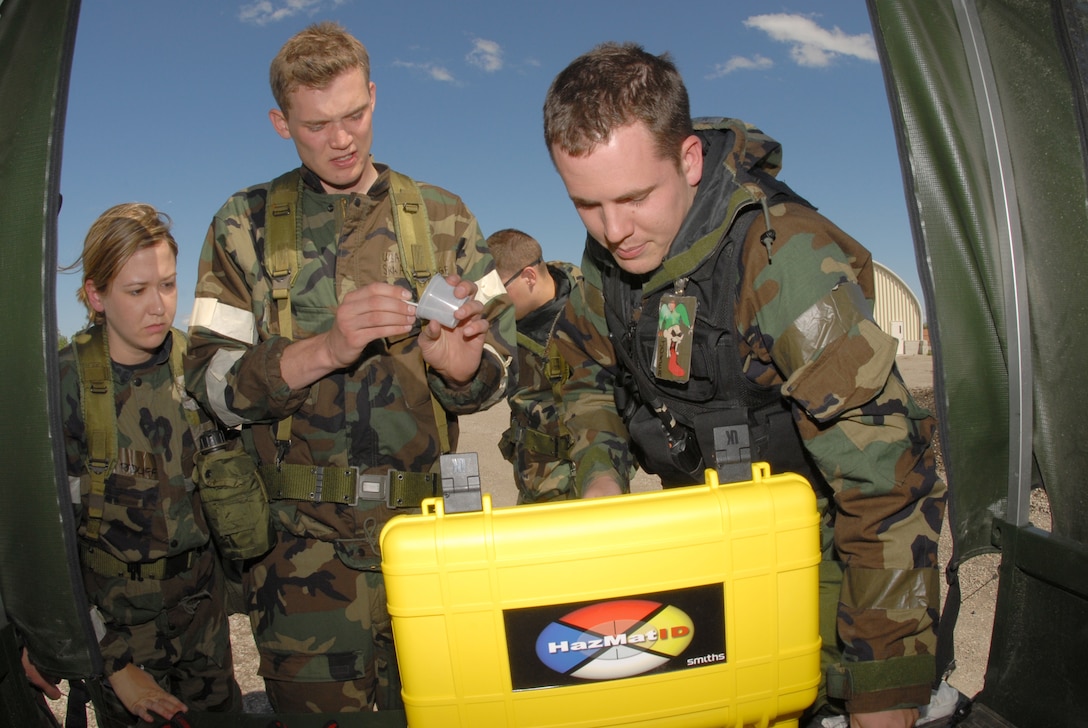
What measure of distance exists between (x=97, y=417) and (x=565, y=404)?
176cm

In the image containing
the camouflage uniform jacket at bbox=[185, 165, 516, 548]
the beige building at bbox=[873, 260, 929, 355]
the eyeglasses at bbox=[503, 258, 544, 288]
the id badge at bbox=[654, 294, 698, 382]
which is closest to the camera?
the id badge at bbox=[654, 294, 698, 382]

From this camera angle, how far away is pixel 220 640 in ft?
11.0

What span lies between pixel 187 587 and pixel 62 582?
4.59ft

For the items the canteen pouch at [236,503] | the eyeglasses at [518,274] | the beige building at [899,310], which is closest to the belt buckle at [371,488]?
the canteen pouch at [236,503]

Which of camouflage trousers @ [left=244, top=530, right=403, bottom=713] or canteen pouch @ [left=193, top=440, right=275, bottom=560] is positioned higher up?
canteen pouch @ [left=193, top=440, right=275, bottom=560]

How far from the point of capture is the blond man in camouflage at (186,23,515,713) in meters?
2.55

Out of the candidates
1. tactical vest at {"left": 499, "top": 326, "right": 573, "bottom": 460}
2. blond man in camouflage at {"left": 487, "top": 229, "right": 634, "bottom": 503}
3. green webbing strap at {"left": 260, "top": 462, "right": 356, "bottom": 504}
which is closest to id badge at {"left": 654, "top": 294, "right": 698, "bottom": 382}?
blond man in camouflage at {"left": 487, "top": 229, "right": 634, "bottom": 503}

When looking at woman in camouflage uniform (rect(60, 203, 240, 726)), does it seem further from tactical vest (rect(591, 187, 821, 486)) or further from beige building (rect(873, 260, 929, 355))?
beige building (rect(873, 260, 929, 355))

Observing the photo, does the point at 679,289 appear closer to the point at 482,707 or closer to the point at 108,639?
the point at 482,707

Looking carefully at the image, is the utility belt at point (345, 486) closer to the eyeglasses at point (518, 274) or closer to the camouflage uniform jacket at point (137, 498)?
the camouflage uniform jacket at point (137, 498)

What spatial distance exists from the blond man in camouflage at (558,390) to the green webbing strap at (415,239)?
1.18ft

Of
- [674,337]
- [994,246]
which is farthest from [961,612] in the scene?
[674,337]

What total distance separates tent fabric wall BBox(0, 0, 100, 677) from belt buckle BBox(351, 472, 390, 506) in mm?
827

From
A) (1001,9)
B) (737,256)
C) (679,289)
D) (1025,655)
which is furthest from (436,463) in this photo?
(1001,9)
